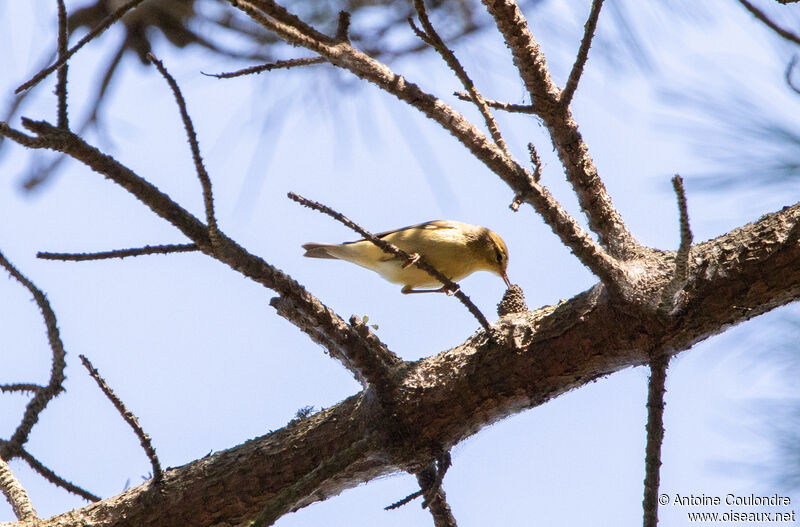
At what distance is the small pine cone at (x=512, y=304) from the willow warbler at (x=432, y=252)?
0.98 m

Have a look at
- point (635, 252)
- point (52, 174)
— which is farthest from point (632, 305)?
point (52, 174)

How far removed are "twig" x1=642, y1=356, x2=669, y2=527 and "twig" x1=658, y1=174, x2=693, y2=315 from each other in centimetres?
18

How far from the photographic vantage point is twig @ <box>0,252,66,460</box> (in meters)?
2.72

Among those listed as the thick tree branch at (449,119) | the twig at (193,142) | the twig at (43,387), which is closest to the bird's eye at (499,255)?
the thick tree branch at (449,119)

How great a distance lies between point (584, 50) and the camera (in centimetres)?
186

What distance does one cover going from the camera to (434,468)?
253 cm

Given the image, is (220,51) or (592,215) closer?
(592,215)

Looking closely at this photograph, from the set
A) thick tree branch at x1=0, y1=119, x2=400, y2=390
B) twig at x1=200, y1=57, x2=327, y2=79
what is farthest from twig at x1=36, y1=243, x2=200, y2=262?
twig at x1=200, y1=57, x2=327, y2=79

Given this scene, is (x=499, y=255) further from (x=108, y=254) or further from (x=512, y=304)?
(x=108, y=254)

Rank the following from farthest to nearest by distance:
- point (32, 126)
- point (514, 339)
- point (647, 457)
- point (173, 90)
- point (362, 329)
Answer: point (362, 329) < point (514, 339) < point (647, 457) < point (32, 126) < point (173, 90)

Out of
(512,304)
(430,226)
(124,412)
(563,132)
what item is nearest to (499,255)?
(430,226)

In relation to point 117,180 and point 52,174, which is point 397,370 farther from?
point 52,174

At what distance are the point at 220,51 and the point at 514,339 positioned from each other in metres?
1.96

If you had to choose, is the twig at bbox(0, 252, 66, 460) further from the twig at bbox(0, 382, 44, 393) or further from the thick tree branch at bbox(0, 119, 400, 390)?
the thick tree branch at bbox(0, 119, 400, 390)
